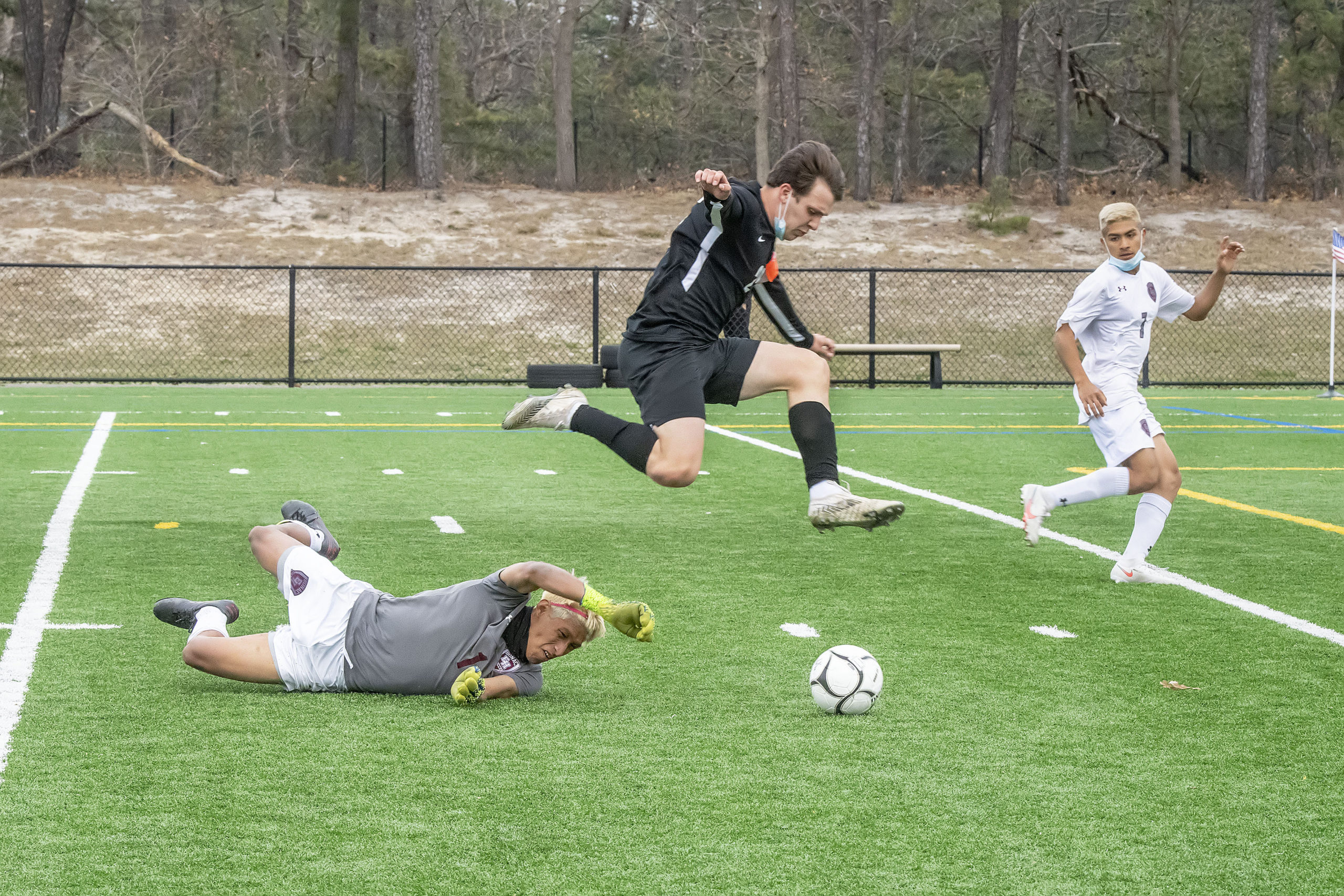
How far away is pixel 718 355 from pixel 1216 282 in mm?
2796

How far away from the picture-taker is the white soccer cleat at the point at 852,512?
643 cm

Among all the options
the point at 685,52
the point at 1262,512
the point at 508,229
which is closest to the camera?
the point at 1262,512

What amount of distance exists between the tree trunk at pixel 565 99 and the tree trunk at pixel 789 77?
6510 mm

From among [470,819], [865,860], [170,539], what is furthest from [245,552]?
[865,860]

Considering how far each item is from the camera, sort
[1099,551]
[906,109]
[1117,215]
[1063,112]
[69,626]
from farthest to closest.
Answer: [906,109] → [1063,112] → [1099,551] → [1117,215] → [69,626]

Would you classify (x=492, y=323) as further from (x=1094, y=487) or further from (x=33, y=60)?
(x=1094, y=487)

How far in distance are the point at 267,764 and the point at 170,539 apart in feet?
16.0

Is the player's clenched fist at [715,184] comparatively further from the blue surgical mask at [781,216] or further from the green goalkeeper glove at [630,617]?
the green goalkeeper glove at [630,617]

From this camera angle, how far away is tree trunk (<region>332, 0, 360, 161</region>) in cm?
4291

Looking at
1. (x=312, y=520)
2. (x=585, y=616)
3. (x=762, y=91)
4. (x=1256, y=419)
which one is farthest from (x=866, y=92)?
(x=585, y=616)

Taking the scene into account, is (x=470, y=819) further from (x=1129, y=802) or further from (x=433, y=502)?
(x=433, y=502)

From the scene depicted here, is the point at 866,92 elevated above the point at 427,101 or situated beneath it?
elevated above

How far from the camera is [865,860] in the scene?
390cm

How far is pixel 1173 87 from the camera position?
42156mm
